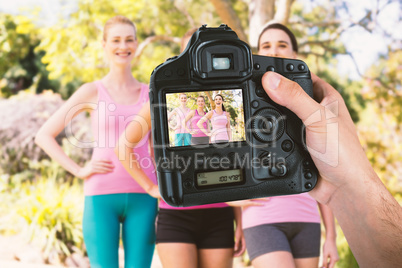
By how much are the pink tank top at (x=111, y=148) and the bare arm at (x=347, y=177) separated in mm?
937

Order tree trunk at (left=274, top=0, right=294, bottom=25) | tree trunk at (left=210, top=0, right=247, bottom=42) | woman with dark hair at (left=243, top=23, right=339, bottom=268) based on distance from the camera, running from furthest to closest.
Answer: tree trunk at (left=210, top=0, right=247, bottom=42)
tree trunk at (left=274, top=0, right=294, bottom=25)
woman with dark hair at (left=243, top=23, right=339, bottom=268)

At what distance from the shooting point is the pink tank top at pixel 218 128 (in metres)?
0.85

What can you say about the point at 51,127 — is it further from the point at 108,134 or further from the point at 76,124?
the point at 76,124

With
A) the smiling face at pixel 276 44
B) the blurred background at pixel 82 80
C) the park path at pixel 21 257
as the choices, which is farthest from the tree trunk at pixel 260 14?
the smiling face at pixel 276 44

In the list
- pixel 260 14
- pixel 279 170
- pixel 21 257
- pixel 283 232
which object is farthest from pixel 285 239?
pixel 260 14

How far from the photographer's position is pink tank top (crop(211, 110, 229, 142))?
85 cm

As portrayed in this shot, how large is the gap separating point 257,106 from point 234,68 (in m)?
0.10

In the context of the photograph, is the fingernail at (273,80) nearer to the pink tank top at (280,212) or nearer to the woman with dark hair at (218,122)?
the woman with dark hair at (218,122)

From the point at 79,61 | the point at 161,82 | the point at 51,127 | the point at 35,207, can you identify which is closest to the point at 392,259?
the point at 161,82

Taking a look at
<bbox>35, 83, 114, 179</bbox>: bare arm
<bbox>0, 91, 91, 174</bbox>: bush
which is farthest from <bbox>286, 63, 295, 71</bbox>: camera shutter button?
<bbox>0, 91, 91, 174</bbox>: bush

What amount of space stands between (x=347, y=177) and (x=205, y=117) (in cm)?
33

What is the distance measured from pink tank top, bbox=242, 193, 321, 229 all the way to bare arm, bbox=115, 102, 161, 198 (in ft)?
1.19

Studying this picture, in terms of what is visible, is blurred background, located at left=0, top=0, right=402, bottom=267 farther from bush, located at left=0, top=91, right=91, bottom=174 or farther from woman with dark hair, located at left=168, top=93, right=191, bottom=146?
woman with dark hair, located at left=168, top=93, right=191, bottom=146

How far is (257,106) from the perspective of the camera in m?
0.87
